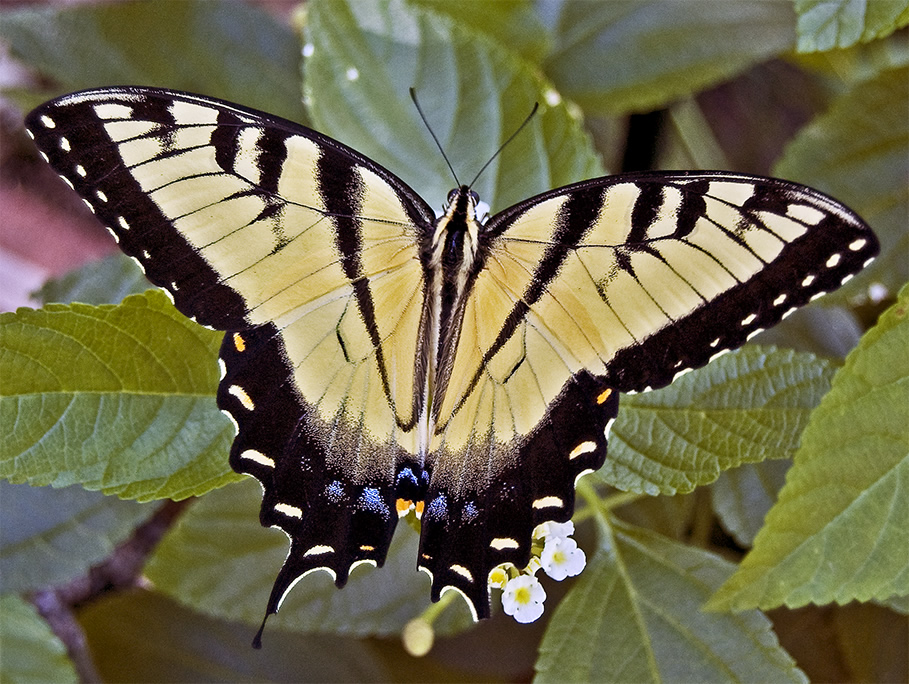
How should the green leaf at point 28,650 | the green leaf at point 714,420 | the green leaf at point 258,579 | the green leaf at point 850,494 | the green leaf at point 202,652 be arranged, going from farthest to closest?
the green leaf at point 202,652 < the green leaf at point 258,579 < the green leaf at point 28,650 < the green leaf at point 714,420 < the green leaf at point 850,494

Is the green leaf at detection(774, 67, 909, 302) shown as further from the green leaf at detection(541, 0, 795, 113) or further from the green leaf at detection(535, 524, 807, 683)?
the green leaf at detection(535, 524, 807, 683)

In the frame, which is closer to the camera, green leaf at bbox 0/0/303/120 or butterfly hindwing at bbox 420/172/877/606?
butterfly hindwing at bbox 420/172/877/606

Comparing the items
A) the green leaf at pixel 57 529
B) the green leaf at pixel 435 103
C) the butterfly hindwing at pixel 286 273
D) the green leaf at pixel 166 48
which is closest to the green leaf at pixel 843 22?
the green leaf at pixel 435 103

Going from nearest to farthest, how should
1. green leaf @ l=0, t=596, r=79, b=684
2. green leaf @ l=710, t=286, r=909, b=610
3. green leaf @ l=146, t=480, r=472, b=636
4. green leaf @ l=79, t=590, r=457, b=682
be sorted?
green leaf @ l=710, t=286, r=909, b=610 < green leaf @ l=0, t=596, r=79, b=684 < green leaf @ l=146, t=480, r=472, b=636 < green leaf @ l=79, t=590, r=457, b=682

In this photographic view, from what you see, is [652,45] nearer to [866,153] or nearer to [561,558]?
[866,153]

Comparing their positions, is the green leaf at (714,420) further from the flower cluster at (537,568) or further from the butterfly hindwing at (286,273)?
the butterfly hindwing at (286,273)

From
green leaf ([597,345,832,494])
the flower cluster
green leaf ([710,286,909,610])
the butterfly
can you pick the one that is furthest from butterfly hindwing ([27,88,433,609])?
green leaf ([710,286,909,610])

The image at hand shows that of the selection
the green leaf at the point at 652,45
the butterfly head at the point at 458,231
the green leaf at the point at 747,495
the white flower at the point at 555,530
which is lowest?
the white flower at the point at 555,530
